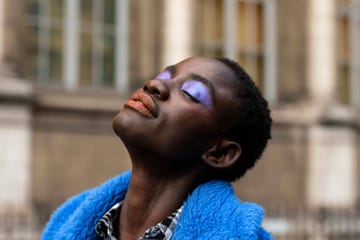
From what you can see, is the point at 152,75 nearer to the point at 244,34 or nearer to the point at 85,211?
the point at 244,34

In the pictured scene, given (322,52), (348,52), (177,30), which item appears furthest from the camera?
(348,52)

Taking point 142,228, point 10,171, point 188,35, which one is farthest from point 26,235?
point 142,228

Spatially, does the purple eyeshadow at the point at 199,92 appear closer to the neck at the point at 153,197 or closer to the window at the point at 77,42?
the neck at the point at 153,197

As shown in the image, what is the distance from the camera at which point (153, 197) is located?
178cm

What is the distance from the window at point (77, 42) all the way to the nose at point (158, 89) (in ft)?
34.7

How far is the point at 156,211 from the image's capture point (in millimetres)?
1774

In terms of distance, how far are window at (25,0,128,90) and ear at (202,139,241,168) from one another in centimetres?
1066

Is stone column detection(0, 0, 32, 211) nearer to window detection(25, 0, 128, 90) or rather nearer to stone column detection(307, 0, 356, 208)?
window detection(25, 0, 128, 90)

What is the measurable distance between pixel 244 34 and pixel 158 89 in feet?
43.0

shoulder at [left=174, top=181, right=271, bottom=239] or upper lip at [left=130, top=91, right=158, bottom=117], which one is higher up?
upper lip at [left=130, top=91, right=158, bottom=117]

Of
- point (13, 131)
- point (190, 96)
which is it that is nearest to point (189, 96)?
point (190, 96)

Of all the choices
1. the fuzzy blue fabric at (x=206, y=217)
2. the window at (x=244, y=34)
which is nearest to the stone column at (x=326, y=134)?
the window at (x=244, y=34)

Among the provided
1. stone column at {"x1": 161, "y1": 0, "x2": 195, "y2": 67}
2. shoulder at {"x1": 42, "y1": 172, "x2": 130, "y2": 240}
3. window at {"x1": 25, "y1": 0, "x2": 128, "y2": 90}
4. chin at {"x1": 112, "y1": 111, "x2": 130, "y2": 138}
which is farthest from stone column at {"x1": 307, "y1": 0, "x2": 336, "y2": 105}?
chin at {"x1": 112, "y1": 111, "x2": 130, "y2": 138}

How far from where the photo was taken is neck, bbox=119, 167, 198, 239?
1.77m
